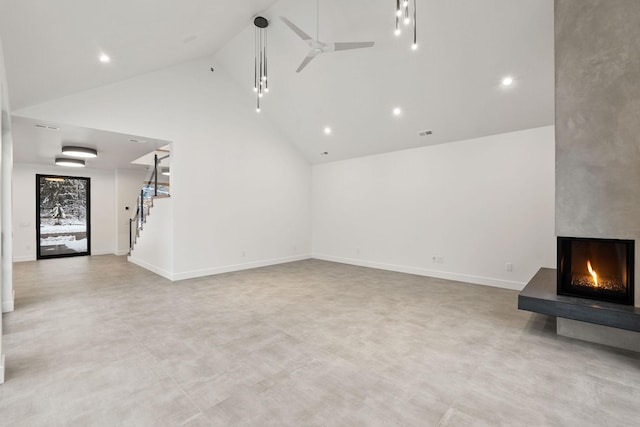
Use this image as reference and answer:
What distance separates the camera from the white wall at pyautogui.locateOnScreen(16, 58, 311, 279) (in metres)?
4.79

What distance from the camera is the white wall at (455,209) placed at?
15.7 ft

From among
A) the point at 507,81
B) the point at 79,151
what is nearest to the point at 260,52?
the point at 507,81

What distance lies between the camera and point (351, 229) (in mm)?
7402

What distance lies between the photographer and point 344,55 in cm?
473

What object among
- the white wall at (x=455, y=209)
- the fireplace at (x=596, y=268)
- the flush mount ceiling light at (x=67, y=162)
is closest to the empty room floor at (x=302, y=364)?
the fireplace at (x=596, y=268)

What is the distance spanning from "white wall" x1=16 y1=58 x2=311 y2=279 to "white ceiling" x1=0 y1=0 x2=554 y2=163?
0.36 m

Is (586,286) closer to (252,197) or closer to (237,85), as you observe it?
(252,197)

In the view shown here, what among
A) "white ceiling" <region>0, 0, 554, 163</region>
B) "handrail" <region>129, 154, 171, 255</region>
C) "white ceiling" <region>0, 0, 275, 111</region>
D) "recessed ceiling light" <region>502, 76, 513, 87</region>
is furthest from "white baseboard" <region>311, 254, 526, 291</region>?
"white ceiling" <region>0, 0, 275, 111</region>

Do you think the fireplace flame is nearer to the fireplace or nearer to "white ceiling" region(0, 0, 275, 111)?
the fireplace

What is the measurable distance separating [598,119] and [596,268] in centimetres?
150

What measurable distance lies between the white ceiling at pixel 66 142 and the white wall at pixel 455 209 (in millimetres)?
4571

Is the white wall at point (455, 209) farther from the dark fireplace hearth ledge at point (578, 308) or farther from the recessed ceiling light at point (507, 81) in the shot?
the dark fireplace hearth ledge at point (578, 308)

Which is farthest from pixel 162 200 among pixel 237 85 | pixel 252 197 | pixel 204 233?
pixel 237 85

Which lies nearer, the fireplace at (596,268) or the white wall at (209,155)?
the fireplace at (596,268)
